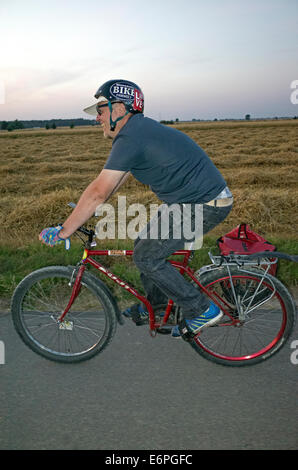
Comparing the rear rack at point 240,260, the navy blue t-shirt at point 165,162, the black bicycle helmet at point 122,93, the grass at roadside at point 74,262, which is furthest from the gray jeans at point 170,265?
the grass at roadside at point 74,262

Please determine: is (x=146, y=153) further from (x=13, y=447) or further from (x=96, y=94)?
(x=13, y=447)

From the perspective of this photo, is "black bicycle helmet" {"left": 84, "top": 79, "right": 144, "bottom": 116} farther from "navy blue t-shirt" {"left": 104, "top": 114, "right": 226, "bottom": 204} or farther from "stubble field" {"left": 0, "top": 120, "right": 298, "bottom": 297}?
"stubble field" {"left": 0, "top": 120, "right": 298, "bottom": 297}

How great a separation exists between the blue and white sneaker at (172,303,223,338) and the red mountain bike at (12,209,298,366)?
9 cm

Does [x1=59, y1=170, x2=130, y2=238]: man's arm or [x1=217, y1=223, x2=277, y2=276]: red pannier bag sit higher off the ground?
[x1=59, y1=170, x2=130, y2=238]: man's arm

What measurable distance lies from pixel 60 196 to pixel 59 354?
676cm

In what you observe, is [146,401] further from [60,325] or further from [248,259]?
[248,259]

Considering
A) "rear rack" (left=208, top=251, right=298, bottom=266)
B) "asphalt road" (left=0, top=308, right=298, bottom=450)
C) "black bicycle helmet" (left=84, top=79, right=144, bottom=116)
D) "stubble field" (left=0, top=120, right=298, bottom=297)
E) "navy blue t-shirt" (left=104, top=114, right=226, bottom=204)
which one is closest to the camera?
"asphalt road" (left=0, top=308, right=298, bottom=450)

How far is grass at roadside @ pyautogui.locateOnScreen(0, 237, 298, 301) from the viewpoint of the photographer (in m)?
4.96

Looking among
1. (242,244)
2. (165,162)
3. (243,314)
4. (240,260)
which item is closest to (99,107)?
(165,162)

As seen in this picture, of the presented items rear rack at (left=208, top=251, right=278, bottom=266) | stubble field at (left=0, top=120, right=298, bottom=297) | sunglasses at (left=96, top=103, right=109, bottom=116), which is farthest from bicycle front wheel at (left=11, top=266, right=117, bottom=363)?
sunglasses at (left=96, top=103, right=109, bottom=116)

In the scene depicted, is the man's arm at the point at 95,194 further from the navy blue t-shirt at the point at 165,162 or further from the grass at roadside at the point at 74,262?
the grass at roadside at the point at 74,262

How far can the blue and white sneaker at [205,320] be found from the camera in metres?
3.30

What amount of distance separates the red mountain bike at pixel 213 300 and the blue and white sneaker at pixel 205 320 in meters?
0.09
